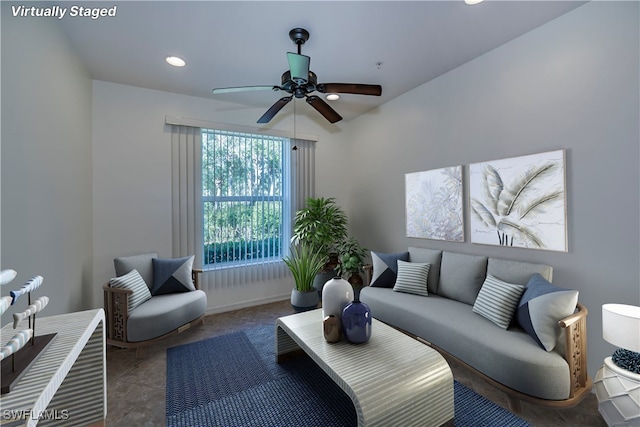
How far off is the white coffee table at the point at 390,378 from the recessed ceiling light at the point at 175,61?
2.92 meters

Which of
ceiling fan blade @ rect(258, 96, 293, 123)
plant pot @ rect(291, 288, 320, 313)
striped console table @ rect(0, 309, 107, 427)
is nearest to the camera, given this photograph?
striped console table @ rect(0, 309, 107, 427)

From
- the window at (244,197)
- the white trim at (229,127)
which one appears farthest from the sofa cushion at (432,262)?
the white trim at (229,127)

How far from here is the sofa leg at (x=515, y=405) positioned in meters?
1.83

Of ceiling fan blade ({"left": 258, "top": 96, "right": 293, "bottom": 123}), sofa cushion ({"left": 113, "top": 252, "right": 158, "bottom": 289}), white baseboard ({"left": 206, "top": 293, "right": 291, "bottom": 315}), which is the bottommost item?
white baseboard ({"left": 206, "top": 293, "right": 291, "bottom": 315})

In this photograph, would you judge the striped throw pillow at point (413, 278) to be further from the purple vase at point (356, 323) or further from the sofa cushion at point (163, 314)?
the sofa cushion at point (163, 314)

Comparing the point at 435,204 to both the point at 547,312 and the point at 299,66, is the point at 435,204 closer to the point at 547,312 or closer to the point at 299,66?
the point at 547,312

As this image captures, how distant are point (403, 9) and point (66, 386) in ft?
10.7

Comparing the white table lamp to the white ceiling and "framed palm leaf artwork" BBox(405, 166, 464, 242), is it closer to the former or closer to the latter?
"framed palm leaf artwork" BBox(405, 166, 464, 242)

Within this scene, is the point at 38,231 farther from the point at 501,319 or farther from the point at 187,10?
the point at 501,319

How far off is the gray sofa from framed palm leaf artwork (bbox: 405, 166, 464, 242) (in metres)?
0.28

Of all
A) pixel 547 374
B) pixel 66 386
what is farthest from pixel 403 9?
pixel 66 386

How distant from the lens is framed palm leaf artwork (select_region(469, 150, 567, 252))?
2.26 meters

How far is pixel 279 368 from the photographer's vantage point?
7.75 ft

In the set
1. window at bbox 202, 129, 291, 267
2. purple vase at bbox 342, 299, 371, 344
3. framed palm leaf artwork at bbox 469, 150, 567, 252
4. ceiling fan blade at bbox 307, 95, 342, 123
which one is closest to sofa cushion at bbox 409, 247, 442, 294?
framed palm leaf artwork at bbox 469, 150, 567, 252
